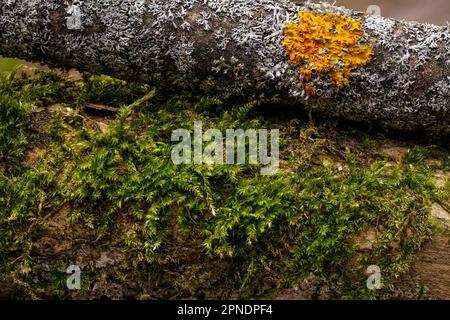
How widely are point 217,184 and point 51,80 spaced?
1.31 meters

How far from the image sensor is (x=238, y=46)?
2400 millimetres

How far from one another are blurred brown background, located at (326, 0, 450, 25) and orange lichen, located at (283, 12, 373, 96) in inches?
163

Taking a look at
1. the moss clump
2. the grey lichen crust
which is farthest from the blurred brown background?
the moss clump

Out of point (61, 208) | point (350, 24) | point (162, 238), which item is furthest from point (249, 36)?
point (61, 208)

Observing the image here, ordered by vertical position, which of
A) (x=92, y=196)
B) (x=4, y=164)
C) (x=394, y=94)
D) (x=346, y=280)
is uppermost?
(x=394, y=94)

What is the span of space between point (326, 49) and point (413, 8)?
15.2ft

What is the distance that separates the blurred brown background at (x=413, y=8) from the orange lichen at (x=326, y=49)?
415cm

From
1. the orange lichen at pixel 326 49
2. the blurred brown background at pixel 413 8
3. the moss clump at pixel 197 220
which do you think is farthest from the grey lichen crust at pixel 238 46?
the blurred brown background at pixel 413 8

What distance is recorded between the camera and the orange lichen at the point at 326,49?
7.86ft

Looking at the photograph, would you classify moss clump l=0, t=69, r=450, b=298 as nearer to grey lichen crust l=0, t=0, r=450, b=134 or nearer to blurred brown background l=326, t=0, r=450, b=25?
grey lichen crust l=0, t=0, r=450, b=134

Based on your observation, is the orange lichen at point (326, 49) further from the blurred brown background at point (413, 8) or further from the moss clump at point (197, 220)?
the blurred brown background at point (413, 8)
